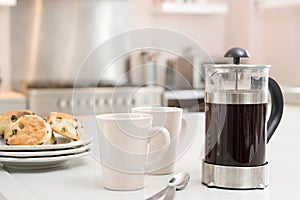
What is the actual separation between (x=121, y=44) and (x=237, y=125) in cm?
343

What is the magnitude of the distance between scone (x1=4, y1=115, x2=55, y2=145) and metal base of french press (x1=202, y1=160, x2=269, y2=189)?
0.39 meters

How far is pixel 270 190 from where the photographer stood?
0.97m

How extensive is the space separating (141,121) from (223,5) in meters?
3.64

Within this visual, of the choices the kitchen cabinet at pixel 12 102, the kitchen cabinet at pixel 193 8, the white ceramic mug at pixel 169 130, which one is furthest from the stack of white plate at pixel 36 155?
the kitchen cabinet at pixel 193 8

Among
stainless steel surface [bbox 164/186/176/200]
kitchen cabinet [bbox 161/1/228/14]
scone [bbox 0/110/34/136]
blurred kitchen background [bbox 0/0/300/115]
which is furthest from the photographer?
kitchen cabinet [bbox 161/1/228/14]

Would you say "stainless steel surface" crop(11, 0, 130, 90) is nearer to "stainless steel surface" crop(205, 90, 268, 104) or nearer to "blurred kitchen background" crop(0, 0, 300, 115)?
"blurred kitchen background" crop(0, 0, 300, 115)

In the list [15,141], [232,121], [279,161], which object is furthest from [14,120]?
[279,161]

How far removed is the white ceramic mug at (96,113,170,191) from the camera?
3.12 ft

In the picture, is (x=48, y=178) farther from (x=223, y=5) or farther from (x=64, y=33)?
(x=223, y=5)

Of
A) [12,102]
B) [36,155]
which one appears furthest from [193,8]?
[36,155]

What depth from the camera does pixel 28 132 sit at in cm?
115

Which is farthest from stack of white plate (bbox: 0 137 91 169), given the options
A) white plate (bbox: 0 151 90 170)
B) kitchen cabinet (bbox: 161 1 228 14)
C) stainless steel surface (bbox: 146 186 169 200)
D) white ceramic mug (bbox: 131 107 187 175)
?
kitchen cabinet (bbox: 161 1 228 14)

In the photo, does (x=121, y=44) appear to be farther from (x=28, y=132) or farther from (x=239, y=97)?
(x=239, y=97)

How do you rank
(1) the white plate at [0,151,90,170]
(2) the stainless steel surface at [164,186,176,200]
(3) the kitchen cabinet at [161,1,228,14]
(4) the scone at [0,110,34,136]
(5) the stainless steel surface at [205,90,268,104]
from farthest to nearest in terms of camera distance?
1. (3) the kitchen cabinet at [161,1,228,14]
2. (4) the scone at [0,110,34,136]
3. (1) the white plate at [0,151,90,170]
4. (5) the stainless steel surface at [205,90,268,104]
5. (2) the stainless steel surface at [164,186,176,200]
